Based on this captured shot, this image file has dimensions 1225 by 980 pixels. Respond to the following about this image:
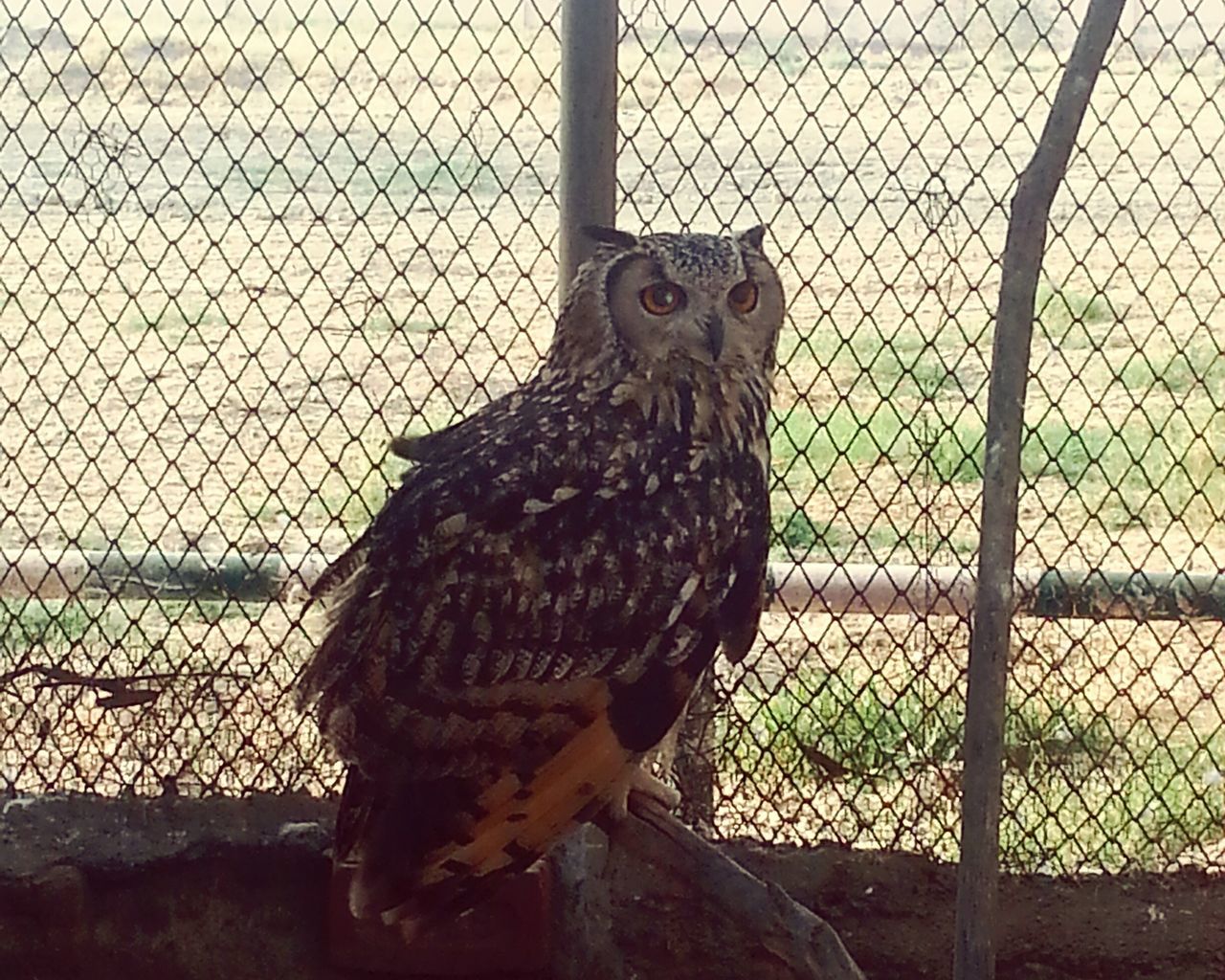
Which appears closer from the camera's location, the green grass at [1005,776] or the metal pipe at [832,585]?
the metal pipe at [832,585]

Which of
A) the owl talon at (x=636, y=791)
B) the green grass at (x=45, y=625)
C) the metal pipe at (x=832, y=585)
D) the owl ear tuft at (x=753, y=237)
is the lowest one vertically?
the owl talon at (x=636, y=791)

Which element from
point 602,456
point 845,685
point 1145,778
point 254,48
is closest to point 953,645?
point 845,685

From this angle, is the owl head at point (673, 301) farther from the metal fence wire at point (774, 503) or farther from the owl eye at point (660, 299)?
the metal fence wire at point (774, 503)

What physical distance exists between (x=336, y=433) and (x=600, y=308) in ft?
7.50

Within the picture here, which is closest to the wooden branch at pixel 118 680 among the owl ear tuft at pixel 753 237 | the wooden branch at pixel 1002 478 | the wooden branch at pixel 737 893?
the wooden branch at pixel 737 893

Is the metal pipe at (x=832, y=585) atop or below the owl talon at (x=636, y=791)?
atop

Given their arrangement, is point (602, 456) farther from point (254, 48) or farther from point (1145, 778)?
point (254, 48)

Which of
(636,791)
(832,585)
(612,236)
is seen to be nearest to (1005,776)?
(832,585)

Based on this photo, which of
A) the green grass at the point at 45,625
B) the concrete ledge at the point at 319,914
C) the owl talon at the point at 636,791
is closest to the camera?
the owl talon at the point at 636,791

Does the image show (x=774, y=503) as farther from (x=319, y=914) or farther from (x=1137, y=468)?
(x=319, y=914)

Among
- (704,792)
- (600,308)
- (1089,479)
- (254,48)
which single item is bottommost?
(704,792)

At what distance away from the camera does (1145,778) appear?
2.61 metres

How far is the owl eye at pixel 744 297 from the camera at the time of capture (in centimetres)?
192

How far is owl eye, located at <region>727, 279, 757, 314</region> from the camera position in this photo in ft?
6.31
